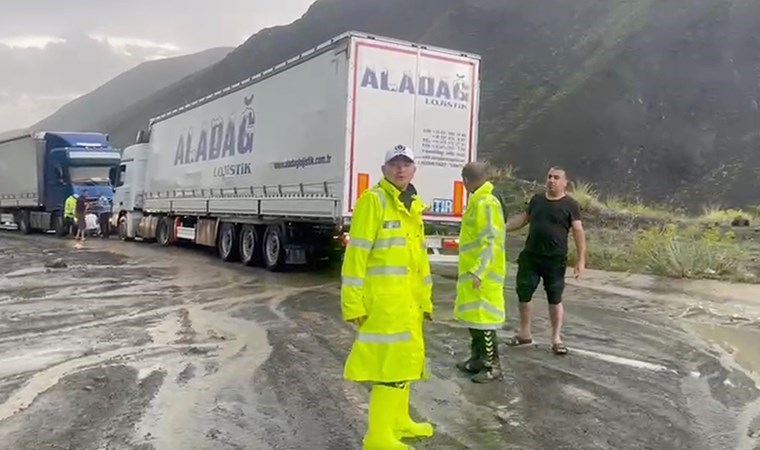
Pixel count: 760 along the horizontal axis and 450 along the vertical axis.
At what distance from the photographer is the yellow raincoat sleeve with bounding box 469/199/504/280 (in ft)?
19.2

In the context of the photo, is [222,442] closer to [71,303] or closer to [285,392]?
[285,392]

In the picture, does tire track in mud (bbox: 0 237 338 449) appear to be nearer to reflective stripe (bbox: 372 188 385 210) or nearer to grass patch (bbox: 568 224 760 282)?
reflective stripe (bbox: 372 188 385 210)

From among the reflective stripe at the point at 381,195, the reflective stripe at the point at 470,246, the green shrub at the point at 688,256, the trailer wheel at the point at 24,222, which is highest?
the reflective stripe at the point at 381,195

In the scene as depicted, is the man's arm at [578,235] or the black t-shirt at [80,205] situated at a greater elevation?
the man's arm at [578,235]

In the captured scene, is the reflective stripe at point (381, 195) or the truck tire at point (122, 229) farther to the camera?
the truck tire at point (122, 229)

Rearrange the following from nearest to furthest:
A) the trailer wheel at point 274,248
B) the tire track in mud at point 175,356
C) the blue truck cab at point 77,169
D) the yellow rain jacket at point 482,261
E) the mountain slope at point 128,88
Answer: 1. the tire track in mud at point 175,356
2. the yellow rain jacket at point 482,261
3. the trailer wheel at point 274,248
4. the blue truck cab at point 77,169
5. the mountain slope at point 128,88

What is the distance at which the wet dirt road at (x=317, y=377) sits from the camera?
4812 millimetres

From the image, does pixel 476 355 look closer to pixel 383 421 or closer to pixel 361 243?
pixel 383 421

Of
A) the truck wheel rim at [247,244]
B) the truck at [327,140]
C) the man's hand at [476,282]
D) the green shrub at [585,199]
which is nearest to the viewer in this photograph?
the man's hand at [476,282]

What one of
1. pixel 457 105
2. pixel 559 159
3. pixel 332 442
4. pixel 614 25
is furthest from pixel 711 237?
pixel 614 25

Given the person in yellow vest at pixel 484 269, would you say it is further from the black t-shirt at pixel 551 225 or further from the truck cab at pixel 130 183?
the truck cab at pixel 130 183

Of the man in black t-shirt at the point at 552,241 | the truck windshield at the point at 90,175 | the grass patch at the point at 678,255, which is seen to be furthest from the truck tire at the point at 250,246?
the truck windshield at the point at 90,175

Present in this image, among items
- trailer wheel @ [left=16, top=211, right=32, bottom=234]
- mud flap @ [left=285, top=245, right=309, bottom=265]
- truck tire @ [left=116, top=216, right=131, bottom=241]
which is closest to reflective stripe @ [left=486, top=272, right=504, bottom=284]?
mud flap @ [left=285, top=245, right=309, bottom=265]

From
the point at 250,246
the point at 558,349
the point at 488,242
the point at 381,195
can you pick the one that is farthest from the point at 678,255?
the point at 381,195
